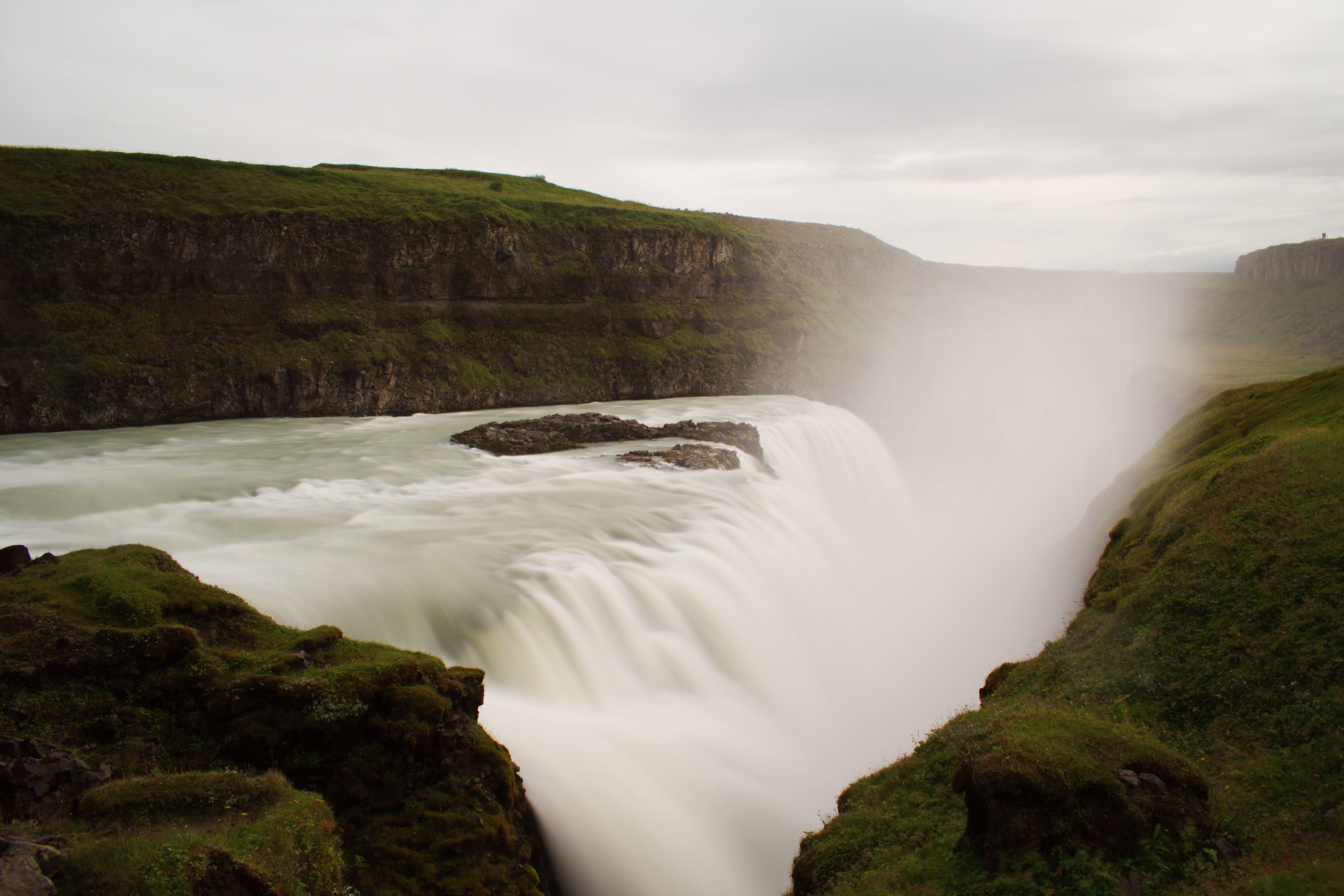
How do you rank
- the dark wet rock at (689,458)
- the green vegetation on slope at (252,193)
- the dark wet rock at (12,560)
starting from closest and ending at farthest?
the dark wet rock at (12,560) → the dark wet rock at (689,458) → the green vegetation on slope at (252,193)

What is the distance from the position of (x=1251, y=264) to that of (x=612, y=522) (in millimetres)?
115467

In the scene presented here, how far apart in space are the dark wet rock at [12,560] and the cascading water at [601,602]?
3.16 metres

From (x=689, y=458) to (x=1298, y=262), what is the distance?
100361 mm

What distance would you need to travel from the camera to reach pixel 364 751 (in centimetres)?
841

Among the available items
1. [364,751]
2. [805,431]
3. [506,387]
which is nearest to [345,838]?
[364,751]

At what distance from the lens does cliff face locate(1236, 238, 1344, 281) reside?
87.3 m

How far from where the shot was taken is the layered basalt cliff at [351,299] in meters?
38.2

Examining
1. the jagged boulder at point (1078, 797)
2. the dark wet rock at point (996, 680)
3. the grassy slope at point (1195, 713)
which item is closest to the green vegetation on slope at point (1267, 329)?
the grassy slope at point (1195, 713)

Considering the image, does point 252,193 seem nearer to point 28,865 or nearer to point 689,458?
point 689,458

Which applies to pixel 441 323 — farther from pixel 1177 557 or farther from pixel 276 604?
pixel 1177 557

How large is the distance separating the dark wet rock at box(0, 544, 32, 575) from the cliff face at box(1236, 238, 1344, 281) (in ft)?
374

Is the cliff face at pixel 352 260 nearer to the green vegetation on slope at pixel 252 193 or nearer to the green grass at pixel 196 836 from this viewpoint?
the green vegetation on slope at pixel 252 193

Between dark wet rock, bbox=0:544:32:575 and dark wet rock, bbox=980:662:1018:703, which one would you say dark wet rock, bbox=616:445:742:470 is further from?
dark wet rock, bbox=0:544:32:575

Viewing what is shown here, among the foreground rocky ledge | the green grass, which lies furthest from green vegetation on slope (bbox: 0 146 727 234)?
the green grass
